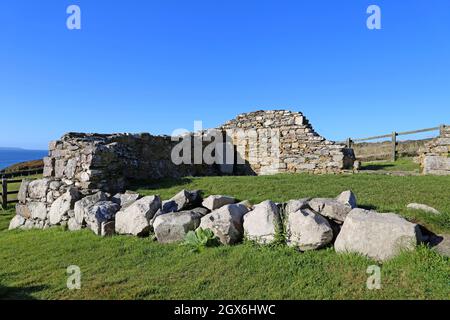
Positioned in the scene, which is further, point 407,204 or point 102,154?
point 102,154

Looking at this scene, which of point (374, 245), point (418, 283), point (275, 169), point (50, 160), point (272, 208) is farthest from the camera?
point (275, 169)

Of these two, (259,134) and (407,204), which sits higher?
(259,134)

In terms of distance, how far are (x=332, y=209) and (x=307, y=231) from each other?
722 millimetres

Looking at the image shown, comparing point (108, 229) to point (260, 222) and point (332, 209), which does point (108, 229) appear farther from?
point (332, 209)

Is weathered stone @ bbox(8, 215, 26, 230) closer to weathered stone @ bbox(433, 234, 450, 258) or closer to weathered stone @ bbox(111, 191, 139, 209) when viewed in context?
weathered stone @ bbox(111, 191, 139, 209)

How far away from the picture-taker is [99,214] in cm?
732

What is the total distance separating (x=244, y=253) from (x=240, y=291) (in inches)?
45.3

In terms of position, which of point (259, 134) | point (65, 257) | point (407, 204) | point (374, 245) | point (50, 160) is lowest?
point (65, 257)

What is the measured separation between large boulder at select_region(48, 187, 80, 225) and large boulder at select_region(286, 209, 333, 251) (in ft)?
20.4

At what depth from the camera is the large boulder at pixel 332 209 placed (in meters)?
5.54

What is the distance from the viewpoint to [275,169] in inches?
628

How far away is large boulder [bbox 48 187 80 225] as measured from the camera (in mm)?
8601
